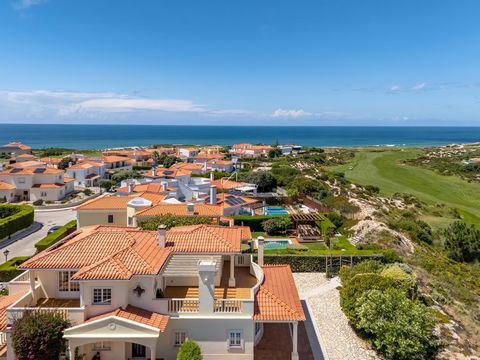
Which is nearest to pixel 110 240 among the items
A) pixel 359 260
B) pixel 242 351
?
pixel 242 351

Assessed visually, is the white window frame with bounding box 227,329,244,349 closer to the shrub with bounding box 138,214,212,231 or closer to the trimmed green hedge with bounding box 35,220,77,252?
the shrub with bounding box 138,214,212,231

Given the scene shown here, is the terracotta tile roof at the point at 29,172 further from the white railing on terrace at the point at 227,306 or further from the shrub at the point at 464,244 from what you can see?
the shrub at the point at 464,244

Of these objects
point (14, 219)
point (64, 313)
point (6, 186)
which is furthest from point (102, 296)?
point (6, 186)

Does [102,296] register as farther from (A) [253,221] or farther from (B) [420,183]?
(B) [420,183]

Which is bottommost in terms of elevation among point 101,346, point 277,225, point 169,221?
point 277,225

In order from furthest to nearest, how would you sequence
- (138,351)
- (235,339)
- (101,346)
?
(235,339) → (138,351) → (101,346)

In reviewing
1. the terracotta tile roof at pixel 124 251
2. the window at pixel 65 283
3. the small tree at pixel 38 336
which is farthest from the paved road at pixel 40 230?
the small tree at pixel 38 336

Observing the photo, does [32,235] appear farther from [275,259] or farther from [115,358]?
[115,358]
